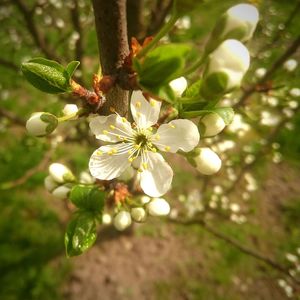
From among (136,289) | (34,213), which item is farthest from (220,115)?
(34,213)

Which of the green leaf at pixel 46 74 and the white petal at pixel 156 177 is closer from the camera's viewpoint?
the green leaf at pixel 46 74

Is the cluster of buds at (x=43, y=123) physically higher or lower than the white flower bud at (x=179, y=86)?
lower

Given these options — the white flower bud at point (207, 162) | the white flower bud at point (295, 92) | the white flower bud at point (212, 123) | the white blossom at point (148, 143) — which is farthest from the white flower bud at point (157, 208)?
the white flower bud at point (295, 92)

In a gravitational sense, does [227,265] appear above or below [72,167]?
below

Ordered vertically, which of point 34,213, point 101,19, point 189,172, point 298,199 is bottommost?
point 298,199

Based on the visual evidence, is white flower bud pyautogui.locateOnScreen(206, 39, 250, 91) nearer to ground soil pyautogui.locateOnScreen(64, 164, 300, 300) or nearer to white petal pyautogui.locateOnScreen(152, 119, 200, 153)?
white petal pyautogui.locateOnScreen(152, 119, 200, 153)

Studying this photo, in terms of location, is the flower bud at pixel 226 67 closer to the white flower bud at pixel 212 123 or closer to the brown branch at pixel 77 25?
the white flower bud at pixel 212 123

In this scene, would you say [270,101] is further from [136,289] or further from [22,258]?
[22,258]
